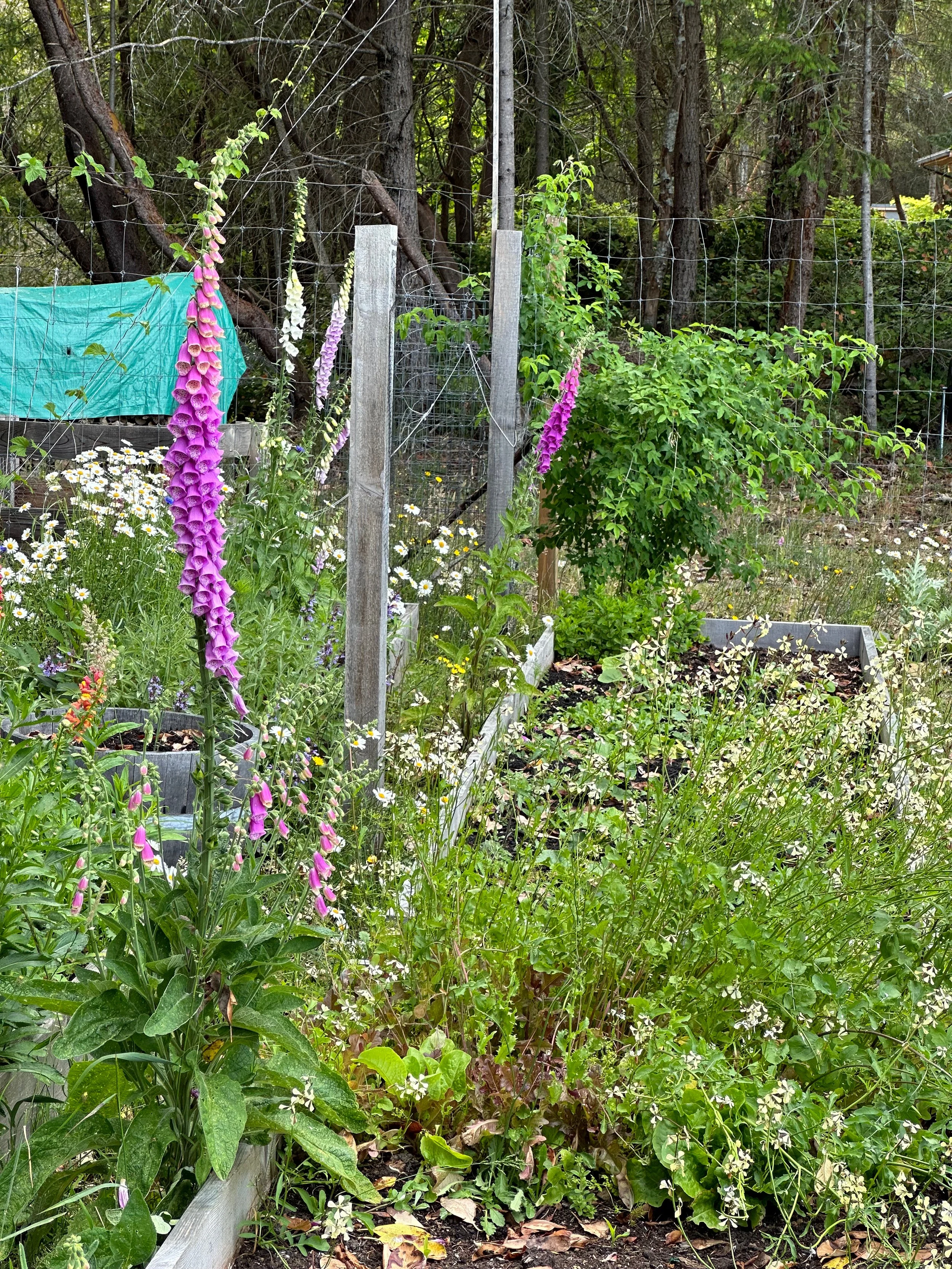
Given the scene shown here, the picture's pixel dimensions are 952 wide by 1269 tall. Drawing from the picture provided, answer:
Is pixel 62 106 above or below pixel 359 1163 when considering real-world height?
above

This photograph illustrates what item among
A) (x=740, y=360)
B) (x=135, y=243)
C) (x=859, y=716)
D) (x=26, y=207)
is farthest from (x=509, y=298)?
(x=26, y=207)

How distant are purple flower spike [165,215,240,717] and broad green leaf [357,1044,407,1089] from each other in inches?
39.0

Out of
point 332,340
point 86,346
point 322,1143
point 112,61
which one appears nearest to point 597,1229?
point 322,1143

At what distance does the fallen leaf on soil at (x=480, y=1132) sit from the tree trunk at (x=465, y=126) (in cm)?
1164

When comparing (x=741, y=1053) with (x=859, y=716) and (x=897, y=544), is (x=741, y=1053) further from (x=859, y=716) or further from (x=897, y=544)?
(x=897, y=544)

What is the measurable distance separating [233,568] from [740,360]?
3.68 m

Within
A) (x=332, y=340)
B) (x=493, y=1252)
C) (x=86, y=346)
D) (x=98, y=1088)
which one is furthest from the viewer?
(x=86, y=346)

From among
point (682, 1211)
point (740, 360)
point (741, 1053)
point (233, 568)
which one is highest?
point (740, 360)

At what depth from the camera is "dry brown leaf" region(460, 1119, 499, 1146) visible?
8.01 feet

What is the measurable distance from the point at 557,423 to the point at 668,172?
13.5m

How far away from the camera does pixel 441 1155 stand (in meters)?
2.40

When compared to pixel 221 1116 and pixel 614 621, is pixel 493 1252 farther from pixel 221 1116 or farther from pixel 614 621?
pixel 614 621

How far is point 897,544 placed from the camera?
9.41 metres

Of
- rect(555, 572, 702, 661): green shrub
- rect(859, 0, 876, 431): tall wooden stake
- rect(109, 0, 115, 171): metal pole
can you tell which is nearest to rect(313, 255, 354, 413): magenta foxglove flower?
rect(555, 572, 702, 661): green shrub
